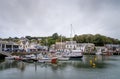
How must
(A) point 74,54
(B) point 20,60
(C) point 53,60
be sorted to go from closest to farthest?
(C) point 53,60
(B) point 20,60
(A) point 74,54

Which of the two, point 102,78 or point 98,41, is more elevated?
point 98,41

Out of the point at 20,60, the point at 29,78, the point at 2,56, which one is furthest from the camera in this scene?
the point at 2,56

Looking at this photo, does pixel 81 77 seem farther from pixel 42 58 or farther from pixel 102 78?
pixel 42 58

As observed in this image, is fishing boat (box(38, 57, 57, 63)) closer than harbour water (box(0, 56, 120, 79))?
No

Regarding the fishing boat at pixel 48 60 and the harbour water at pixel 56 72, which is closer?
the harbour water at pixel 56 72

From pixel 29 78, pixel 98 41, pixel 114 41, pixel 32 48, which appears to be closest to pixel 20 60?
pixel 29 78

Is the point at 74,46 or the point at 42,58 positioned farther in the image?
the point at 74,46

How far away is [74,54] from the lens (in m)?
84.6

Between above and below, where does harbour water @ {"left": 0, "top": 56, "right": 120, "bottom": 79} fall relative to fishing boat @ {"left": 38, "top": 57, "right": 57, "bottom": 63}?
below

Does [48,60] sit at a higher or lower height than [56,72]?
higher

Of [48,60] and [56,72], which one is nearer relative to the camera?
[56,72]

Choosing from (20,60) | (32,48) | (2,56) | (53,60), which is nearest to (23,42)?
(32,48)

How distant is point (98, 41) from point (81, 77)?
120m

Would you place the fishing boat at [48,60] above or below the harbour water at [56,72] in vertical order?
above
